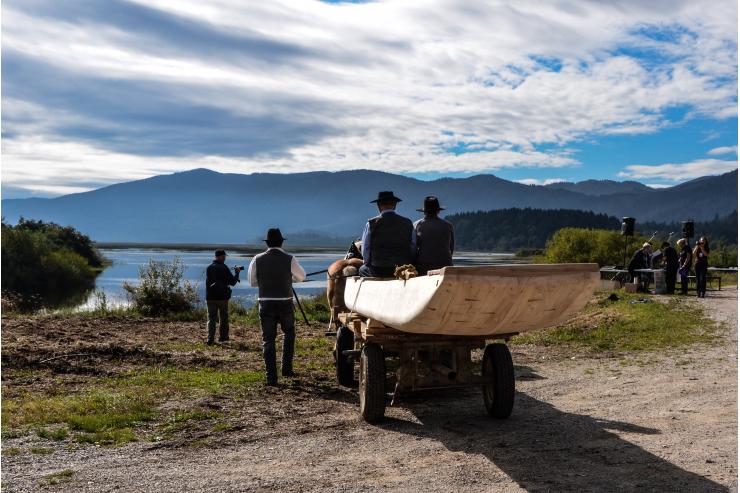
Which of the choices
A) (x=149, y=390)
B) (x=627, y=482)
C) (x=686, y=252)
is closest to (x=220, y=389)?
(x=149, y=390)

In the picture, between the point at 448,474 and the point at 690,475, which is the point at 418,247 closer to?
the point at 448,474

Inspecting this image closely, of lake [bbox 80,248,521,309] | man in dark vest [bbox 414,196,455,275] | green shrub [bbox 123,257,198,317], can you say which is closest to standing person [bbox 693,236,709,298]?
lake [bbox 80,248,521,309]

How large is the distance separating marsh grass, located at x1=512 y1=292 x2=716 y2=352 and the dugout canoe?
8709 mm

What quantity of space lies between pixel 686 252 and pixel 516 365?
651 inches

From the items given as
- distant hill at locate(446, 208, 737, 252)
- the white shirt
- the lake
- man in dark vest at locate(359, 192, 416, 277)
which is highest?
distant hill at locate(446, 208, 737, 252)

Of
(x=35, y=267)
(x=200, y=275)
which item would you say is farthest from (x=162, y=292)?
(x=35, y=267)

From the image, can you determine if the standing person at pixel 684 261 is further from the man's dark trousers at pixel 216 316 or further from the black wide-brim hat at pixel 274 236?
the black wide-brim hat at pixel 274 236

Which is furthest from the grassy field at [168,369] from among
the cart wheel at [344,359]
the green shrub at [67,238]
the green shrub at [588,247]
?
the green shrub at [67,238]

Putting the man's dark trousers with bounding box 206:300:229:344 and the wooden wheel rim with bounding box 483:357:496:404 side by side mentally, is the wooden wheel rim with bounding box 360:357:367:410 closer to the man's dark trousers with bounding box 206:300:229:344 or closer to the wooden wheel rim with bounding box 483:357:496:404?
the wooden wheel rim with bounding box 483:357:496:404

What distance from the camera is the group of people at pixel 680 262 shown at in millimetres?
24422

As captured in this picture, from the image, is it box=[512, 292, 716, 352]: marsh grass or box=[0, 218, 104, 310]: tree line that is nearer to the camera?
box=[512, 292, 716, 352]: marsh grass

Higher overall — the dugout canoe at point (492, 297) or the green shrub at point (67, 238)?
the green shrub at point (67, 238)

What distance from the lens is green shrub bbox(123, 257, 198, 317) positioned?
23797 mm

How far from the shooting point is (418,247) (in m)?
9.27
